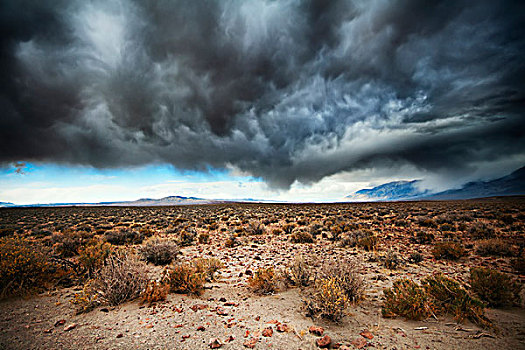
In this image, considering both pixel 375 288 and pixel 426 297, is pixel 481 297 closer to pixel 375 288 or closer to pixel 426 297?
pixel 426 297

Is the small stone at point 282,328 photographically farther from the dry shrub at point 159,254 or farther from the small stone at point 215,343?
the dry shrub at point 159,254

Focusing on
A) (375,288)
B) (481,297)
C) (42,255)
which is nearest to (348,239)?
(375,288)

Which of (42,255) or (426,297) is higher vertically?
(42,255)

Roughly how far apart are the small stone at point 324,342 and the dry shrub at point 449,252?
8.26m

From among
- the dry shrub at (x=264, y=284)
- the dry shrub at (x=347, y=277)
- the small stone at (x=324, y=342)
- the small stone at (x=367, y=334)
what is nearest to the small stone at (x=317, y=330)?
the small stone at (x=324, y=342)

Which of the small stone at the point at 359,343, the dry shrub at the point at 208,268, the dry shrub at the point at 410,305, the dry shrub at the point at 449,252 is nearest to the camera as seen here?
the small stone at the point at 359,343

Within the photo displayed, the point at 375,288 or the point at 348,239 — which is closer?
the point at 375,288

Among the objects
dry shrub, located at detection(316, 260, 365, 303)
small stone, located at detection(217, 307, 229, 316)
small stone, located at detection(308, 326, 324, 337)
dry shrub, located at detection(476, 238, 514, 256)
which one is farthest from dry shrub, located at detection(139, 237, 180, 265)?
dry shrub, located at detection(476, 238, 514, 256)

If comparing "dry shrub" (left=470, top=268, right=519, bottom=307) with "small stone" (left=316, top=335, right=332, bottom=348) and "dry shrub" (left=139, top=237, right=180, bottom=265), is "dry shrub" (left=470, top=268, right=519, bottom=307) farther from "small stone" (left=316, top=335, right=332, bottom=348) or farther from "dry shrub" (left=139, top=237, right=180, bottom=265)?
"dry shrub" (left=139, top=237, right=180, bottom=265)

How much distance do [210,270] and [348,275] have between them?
444 cm

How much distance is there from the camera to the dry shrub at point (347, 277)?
17.2 ft

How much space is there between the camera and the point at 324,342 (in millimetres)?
3613

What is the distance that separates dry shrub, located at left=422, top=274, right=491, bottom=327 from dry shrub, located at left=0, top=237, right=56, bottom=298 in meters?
9.93

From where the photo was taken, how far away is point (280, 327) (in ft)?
13.6
